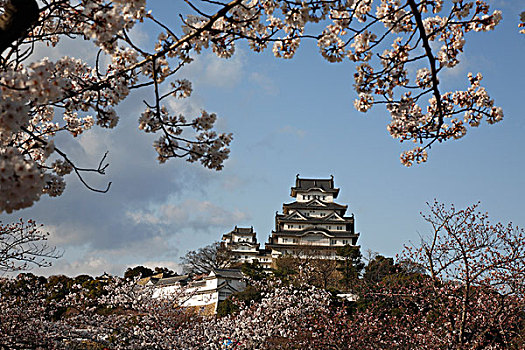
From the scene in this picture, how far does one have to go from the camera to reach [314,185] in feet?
157

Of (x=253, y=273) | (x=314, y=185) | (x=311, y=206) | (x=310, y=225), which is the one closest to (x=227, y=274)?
(x=253, y=273)

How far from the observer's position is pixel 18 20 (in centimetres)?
233

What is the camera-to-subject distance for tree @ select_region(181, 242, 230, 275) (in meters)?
38.9

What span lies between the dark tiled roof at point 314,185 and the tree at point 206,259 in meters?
11.4

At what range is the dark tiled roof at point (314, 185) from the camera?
46938 millimetres

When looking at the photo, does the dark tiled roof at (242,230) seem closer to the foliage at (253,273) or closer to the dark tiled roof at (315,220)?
the dark tiled roof at (315,220)

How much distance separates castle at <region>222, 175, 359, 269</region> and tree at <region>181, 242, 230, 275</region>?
2.07m

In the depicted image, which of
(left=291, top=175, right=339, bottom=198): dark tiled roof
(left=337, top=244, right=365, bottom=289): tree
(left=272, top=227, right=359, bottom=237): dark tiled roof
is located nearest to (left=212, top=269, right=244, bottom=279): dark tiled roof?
(left=337, top=244, right=365, bottom=289): tree

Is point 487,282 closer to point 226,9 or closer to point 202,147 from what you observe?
point 202,147

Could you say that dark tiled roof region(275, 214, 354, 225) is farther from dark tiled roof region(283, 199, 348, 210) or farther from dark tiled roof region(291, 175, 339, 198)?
dark tiled roof region(291, 175, 339, 198)

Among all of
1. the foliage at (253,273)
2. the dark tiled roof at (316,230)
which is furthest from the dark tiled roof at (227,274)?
the dark tiled roof at (316,230)

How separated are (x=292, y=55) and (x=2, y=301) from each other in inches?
362

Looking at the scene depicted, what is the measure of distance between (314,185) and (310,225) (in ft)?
20.3

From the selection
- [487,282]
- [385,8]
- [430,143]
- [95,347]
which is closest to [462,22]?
[385,8]
